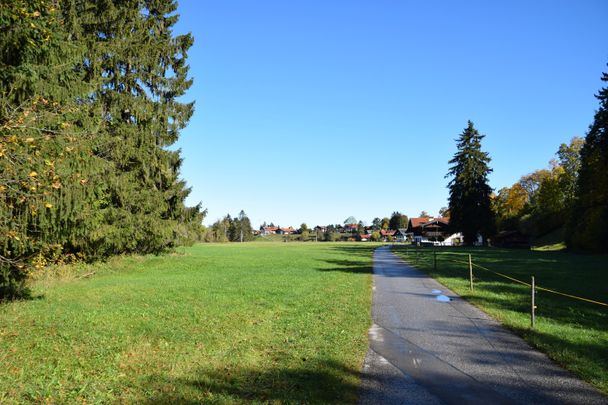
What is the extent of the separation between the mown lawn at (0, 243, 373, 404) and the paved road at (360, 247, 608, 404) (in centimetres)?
44

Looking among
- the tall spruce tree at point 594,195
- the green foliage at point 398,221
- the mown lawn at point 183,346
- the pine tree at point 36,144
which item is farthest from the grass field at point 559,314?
the green foliage at point 398,221

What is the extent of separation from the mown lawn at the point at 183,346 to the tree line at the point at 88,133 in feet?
5.65

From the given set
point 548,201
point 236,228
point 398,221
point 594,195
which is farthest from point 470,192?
point 398,221

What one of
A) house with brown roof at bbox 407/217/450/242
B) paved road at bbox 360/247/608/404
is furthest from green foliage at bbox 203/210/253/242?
paved road at bbox 360/247/608/404

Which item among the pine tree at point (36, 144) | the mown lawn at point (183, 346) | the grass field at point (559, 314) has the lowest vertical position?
the mown lawn at point (183, 346)

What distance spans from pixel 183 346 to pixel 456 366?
4.54 meters

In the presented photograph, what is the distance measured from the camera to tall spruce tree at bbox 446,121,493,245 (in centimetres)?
6156

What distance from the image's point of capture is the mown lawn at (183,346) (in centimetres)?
523

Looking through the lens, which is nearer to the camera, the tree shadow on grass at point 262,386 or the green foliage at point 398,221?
the tree shadow on grass at point 262,386

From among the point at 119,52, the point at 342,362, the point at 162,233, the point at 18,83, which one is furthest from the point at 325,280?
the point at 119,52

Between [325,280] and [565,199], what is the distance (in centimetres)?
5984

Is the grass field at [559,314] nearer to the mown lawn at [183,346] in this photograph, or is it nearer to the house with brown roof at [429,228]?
the mown lawn at [183,346]

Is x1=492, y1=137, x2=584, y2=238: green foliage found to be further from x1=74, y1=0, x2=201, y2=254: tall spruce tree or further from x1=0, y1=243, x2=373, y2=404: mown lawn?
x1=0, y1=243, x2=373, y2=404: mown lawn

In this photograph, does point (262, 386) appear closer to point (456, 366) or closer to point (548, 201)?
point (456, 366)
